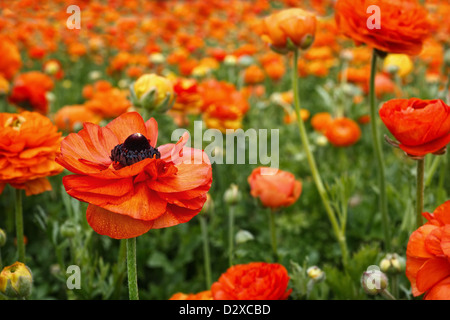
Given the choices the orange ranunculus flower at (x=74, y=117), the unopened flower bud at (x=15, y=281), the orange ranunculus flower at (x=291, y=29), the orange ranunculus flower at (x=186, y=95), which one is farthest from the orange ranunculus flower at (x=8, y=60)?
the unopened flower bud at (x=15, y=281)

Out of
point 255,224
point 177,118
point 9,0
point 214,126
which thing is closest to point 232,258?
point 255,224

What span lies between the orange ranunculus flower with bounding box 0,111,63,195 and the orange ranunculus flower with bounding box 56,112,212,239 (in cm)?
22

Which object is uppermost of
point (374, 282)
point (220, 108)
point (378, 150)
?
point (220, 108)

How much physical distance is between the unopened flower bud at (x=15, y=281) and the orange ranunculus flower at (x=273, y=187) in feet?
1.87

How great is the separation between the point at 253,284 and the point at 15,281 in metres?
0.39

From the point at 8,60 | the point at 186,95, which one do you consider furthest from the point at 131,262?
the point at 8,60

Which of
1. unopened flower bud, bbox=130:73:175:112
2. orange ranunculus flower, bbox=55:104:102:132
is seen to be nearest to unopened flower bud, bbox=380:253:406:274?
unopened flower bud, bbox=130:73:175:112

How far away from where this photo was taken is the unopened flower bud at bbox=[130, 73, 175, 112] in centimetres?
109

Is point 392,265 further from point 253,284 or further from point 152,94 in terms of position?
point 152,94

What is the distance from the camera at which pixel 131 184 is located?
614 millimetres

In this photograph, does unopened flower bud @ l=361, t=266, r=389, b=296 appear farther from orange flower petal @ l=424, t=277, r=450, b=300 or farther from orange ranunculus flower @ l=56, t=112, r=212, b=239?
orange ranunculus flower @ l=56, t=112, r=212, b=239

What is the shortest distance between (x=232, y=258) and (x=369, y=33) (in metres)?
0.60

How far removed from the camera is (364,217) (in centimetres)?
152
